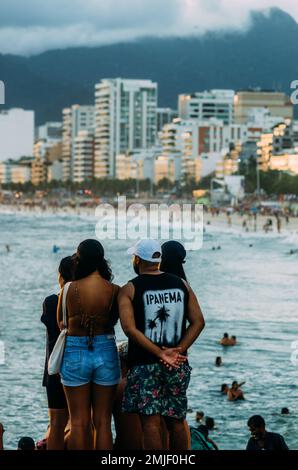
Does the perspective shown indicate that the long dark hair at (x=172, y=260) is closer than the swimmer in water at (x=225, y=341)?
Yes

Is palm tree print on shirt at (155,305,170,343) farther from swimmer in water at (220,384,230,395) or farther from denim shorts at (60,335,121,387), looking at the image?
swimmer in water at (220,384,230,395)

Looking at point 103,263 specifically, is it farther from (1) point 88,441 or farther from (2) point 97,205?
(2) point 97,205

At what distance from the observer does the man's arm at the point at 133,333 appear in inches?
230

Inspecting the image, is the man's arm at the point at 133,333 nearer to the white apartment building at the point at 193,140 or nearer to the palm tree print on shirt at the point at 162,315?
the palm tree print on shirt at the point at 162,315

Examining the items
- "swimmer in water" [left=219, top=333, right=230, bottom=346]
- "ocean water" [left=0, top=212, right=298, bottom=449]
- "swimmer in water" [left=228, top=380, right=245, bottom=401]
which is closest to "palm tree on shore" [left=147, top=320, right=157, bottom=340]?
"ocean water" [left=0, top=212, right=298, bottom=449]

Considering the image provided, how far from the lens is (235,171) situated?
141 metres

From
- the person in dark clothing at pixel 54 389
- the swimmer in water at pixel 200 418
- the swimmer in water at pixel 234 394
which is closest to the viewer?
the person in dark clothing at pixel 54 389

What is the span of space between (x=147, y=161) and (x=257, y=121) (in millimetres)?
24999

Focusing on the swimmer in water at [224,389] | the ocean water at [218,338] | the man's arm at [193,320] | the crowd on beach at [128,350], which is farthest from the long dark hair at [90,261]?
the swimmer in water at [224,389]

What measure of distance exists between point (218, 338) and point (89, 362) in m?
18.3

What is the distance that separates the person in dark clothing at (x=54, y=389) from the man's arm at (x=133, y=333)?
1.48 feet

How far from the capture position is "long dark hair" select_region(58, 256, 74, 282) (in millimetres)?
6160

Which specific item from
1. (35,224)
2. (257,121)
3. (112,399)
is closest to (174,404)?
(112,399)

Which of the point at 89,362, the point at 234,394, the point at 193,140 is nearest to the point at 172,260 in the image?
the point at 89,362
